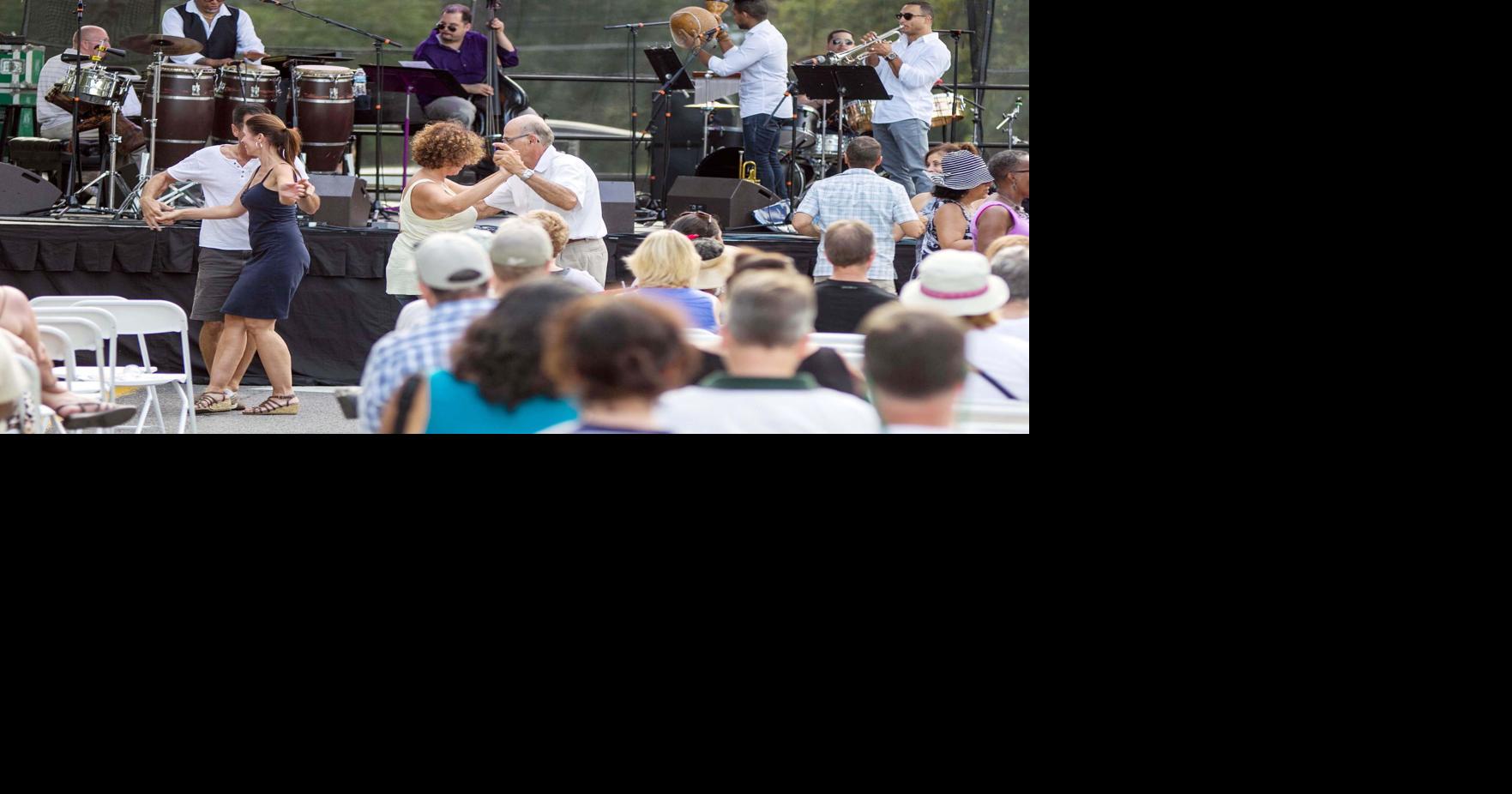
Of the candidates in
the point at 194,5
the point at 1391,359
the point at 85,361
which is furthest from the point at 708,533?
the point at 194,5

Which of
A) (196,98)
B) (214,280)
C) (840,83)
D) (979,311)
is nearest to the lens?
(979,311)

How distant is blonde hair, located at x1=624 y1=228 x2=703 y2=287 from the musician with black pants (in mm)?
4288

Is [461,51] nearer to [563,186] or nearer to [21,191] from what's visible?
[21,191]

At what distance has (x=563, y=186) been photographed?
19.0 ft

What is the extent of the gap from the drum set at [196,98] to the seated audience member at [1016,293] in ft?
18.3

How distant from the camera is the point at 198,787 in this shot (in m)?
2.59

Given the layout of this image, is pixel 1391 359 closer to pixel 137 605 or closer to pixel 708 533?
pixel 708 533

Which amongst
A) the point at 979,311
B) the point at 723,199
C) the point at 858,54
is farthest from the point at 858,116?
the point at 979,311

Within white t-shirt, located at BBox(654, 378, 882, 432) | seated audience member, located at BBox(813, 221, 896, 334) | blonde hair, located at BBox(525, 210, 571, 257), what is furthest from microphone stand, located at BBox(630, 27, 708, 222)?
white t-shirt, located at BBox(654, 378, 882, 432)

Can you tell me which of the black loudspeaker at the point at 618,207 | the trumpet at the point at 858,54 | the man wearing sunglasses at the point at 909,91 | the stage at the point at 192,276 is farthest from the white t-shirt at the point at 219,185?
the man wearing sunglasses at the point at 909,91

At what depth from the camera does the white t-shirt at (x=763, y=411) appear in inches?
96.4

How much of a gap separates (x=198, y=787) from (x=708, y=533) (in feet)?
3.26

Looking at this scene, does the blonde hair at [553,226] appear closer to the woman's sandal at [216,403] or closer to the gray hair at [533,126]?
the gray hair at [533,126]

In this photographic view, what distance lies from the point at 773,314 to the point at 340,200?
16.0 ft
